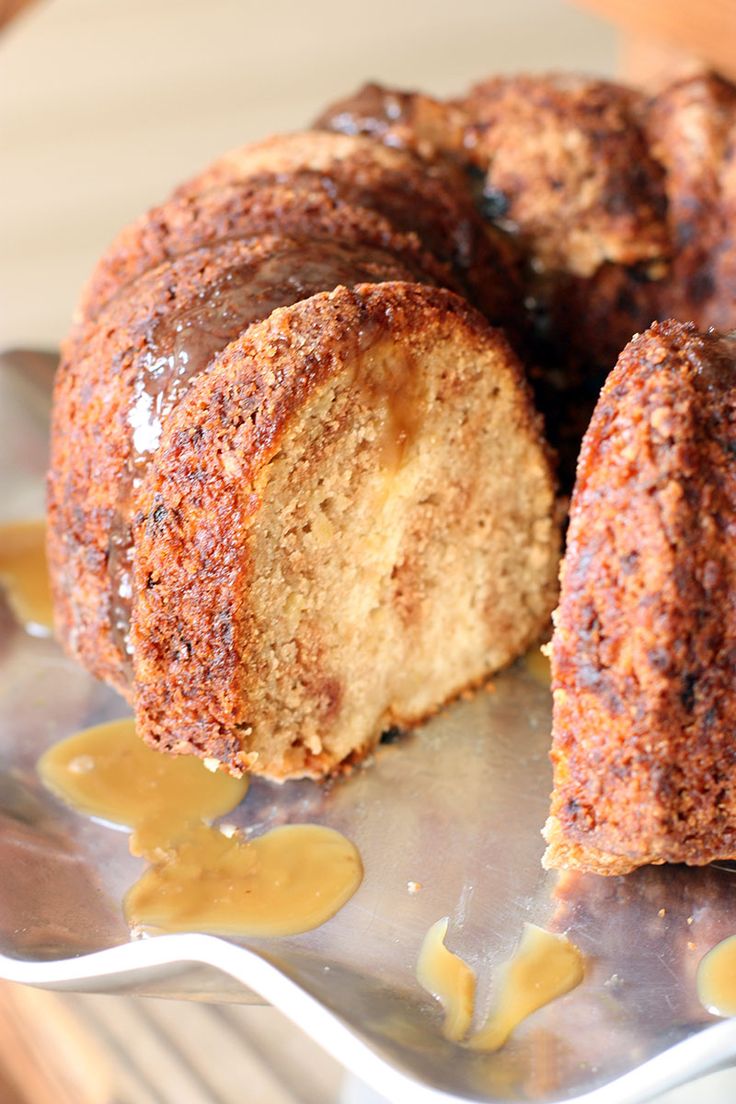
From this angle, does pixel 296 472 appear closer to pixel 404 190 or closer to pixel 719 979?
pixel 404 190

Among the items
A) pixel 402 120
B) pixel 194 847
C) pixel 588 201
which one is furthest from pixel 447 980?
pixel 402 120

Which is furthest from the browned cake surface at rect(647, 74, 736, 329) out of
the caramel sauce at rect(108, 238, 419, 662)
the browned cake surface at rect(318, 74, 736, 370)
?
the caramel sauce at rect(108, 238, 419, 662)

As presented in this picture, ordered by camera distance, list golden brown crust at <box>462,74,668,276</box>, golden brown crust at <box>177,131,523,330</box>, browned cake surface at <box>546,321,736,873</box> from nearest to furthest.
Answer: browned cake surface at <box>546,321,736,873</box>, golden brown crust at <box>177,131,523,330</box>, golden brown crust at <box>462,74,668,276</box>

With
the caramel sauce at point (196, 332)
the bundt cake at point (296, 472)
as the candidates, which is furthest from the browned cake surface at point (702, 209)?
the caramel sauce at point (196, 332)

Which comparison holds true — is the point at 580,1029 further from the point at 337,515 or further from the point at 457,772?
the point at 337,515

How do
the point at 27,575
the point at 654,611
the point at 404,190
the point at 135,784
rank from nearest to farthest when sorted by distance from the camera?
the point at 654,611 < the point at 135,784 < the point at 404,190 < the point at 27,575

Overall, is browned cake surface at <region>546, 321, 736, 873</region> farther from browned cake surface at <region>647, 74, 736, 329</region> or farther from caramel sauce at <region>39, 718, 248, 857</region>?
browned cake surface at <region>647, 74, 736, 329</region>

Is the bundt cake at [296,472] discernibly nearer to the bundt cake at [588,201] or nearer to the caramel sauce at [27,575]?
the bundt cake at [588,201]
